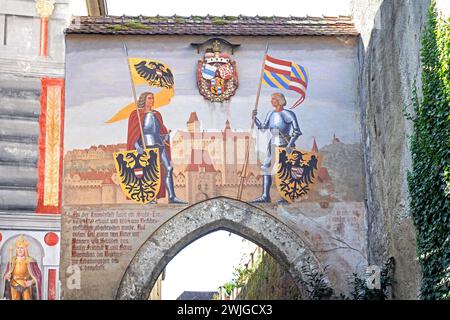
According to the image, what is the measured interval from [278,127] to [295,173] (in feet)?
2.17

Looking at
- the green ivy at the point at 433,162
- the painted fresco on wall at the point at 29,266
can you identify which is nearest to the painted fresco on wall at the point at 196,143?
the painted fresco on wall at the point at 29,266

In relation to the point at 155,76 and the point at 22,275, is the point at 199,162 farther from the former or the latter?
the point at 22,275

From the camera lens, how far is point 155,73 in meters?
13.1

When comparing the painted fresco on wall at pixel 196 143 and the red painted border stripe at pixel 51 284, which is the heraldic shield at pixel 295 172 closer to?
the painted fresco on wall at pixel 196 143

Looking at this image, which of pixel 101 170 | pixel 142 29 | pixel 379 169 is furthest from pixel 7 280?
pixel 379 169

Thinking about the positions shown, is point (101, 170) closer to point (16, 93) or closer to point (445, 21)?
point (16, 93)

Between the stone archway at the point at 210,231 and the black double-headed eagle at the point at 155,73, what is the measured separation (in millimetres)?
1702

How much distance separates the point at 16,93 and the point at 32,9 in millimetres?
1164

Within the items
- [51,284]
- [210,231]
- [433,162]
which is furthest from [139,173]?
[433,162]

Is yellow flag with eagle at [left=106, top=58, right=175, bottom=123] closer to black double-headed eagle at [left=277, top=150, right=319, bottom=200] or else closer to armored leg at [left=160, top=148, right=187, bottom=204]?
armored leg at [left=160, top=148, right=187, bottom=204]

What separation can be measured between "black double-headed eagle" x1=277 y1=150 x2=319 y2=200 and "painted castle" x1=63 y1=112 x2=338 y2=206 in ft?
0.39

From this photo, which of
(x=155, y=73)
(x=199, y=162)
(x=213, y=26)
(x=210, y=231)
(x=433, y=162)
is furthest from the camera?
(x=213, y=26)

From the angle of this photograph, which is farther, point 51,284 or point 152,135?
point 152,135

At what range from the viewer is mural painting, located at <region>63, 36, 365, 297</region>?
41.2ft
